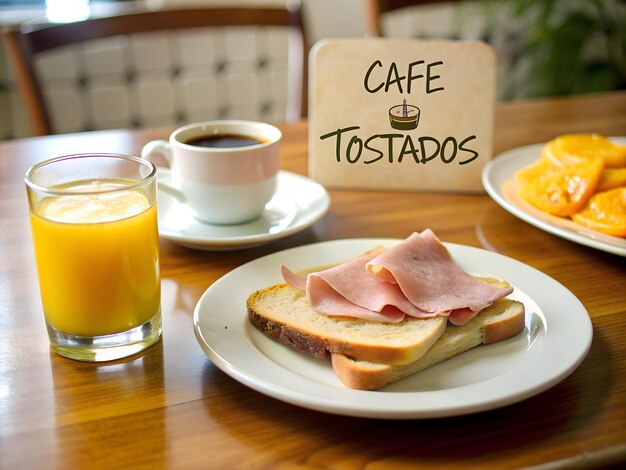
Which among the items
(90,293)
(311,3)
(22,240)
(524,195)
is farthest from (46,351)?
(311,3)

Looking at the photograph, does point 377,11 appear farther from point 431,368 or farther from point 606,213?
point 431,368

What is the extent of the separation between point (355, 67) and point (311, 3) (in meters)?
1.96

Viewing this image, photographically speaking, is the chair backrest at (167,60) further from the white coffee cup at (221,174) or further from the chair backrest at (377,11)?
the white coffee cup at (221,174)

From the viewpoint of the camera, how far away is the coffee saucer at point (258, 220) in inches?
40.5

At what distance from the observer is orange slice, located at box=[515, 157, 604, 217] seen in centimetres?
107

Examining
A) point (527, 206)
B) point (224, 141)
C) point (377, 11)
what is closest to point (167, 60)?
point (377, 11)

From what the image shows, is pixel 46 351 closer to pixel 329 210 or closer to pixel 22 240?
pixel 22 240

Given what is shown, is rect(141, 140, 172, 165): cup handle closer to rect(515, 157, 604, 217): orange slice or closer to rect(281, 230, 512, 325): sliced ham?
rect(281, 230, 512, 325): sliced ham

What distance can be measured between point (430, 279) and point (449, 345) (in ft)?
0.33

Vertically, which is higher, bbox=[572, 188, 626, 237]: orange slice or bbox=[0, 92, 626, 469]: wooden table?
bbox=[572, 188, 626, 237]: orange slice

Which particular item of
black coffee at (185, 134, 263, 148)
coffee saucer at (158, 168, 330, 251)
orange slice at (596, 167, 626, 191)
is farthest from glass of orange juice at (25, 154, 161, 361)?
orange slice at (596, 167, 626, 191)

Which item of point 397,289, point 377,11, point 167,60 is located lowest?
point 167,60

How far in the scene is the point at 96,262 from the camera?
75 cm

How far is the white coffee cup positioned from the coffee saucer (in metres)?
0.02
